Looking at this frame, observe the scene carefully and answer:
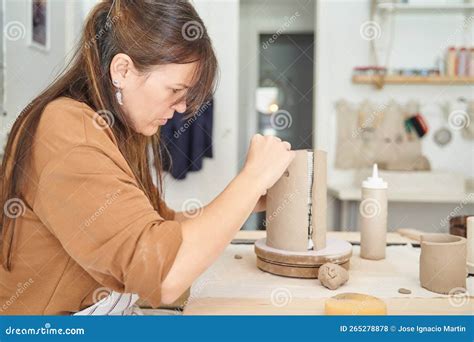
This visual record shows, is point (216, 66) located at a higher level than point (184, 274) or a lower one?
higher

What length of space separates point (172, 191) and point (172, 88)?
2.35m

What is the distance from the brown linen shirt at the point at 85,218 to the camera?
0.69m

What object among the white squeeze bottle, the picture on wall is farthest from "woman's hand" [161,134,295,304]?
the picture on wall

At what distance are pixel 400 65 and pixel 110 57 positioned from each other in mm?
2647

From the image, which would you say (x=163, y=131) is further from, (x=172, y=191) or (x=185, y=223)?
(x=185, y=223)

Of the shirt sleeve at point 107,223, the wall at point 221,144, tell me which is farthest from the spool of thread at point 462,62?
the shirt sleeve at point 107,223

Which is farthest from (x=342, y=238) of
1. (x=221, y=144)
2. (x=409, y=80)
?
(x=409, y=80)

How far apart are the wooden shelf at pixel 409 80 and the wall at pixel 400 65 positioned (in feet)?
0.19

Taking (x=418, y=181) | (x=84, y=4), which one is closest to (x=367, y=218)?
(x=418, y=181)

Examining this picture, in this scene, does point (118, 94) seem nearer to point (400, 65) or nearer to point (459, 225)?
point (459, 225)

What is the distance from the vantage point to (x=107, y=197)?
2.31 feet

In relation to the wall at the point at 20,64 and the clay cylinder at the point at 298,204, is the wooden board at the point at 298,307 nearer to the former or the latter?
the clay cylinder at the point at 298,204

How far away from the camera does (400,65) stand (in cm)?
316

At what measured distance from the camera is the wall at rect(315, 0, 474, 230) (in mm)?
3125
